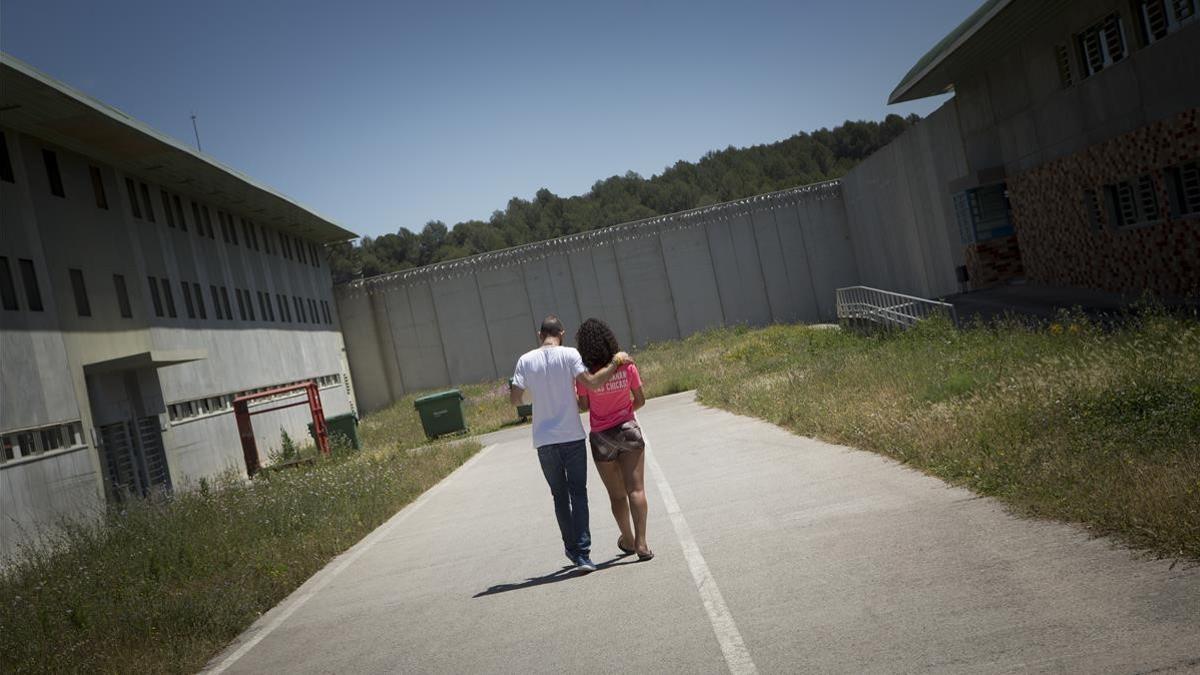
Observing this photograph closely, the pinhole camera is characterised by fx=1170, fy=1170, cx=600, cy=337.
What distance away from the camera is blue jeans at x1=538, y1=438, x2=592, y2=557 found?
926 cm

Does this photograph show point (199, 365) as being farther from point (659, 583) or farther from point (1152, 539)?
point (1152, 539)

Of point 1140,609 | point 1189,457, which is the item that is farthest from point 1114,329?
point 1140,609

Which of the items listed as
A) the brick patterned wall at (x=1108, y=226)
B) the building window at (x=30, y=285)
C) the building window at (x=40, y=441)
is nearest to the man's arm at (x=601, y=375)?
the building window at (x=40, y=441)

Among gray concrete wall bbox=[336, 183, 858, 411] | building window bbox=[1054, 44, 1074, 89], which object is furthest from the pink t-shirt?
gray concrete wall bbox=[336, 183, 858, 411]

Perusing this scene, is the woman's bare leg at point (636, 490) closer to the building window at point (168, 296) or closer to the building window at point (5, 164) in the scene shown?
the building window at point (5, 164)

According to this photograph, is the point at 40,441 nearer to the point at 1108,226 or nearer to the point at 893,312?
the point at 893,312

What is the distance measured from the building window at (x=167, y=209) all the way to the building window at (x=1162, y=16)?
2401 cm

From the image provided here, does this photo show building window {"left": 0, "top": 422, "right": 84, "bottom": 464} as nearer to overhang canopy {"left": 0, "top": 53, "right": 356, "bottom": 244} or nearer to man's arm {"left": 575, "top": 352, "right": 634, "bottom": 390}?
overhang canopy {"left": 0, "top": 53, "right": 356, "bottom": 244}

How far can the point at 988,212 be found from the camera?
105 feet

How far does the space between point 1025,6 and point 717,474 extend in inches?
548

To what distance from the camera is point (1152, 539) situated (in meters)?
6.73

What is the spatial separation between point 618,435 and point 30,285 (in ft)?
53.3

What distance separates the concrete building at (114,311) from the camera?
66.4 feet

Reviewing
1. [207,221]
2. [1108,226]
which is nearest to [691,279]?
[207,221]
